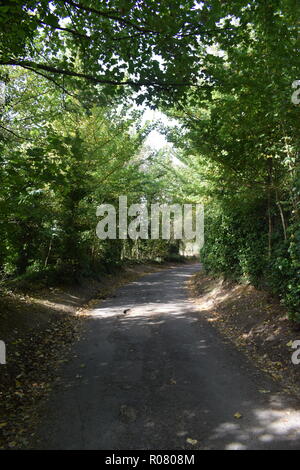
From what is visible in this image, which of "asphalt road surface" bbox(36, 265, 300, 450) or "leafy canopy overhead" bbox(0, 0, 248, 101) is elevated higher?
"leafy canopy overhead" bbox(0, 0, 248, 101)

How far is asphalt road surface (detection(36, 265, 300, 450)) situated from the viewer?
357 cm

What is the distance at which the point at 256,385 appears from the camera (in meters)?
4.89

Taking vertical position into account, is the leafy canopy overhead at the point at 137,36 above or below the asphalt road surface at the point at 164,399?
above

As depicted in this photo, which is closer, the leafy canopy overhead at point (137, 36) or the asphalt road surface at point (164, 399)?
the asphalt road surface at point (164, 399)

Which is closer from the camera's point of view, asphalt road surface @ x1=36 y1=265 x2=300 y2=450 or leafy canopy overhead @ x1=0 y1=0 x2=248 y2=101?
asphalt road surface @ x1=36 y1=265 x2=300 y2=450

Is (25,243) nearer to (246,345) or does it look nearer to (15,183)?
(15,183)

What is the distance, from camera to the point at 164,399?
4496 mm

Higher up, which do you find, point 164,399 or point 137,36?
point 137,36

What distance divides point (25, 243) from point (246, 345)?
7.98m

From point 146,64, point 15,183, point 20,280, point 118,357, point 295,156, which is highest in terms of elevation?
point 146,64

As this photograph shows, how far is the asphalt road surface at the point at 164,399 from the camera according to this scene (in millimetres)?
3574
